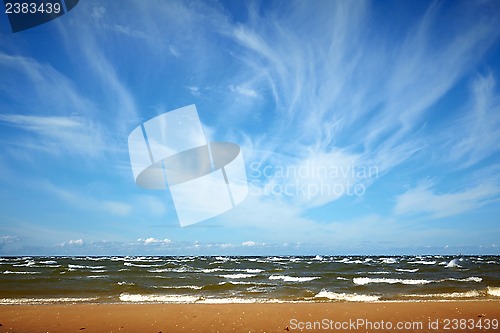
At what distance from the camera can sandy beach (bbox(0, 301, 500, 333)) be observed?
9.45 metres

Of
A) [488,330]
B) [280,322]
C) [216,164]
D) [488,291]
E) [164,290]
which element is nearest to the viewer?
[216,164]

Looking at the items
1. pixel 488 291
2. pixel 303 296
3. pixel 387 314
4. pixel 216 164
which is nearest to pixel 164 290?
pixel 303 296

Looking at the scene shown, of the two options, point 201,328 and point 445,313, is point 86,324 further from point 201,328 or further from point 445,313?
point 445,313

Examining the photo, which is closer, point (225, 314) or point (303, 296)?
point (225, 314)

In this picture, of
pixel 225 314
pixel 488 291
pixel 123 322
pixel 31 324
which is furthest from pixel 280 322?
pixel 488 291

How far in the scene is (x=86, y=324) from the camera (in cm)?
1005

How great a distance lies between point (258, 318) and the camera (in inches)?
417

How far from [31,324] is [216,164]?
7.78m

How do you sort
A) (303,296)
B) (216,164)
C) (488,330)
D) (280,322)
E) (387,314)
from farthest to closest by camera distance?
(303,296) < (387,314) < (280,322) < (488,330) < (216,164)

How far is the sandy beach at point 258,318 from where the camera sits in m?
9.45

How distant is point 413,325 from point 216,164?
7.29 meters

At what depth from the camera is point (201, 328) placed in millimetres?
9617

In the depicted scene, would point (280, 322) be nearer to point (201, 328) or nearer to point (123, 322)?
point (201, 328)

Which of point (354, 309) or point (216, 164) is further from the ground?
point (216, 164)
